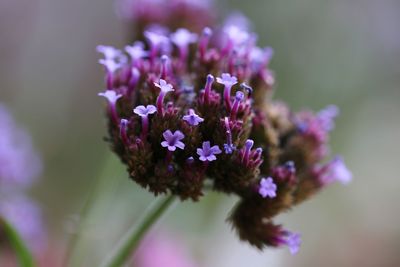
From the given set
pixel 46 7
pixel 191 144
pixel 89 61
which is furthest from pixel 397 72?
pixel 191 144

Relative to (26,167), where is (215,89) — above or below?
above

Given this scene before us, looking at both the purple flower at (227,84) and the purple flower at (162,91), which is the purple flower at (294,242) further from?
the purple flower at (162,91)

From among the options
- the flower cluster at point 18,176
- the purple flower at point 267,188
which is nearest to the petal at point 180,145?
the purple flower at point 267,188

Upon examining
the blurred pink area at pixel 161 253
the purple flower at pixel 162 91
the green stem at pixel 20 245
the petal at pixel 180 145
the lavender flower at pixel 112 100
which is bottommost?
the green stem at pixel 20 245

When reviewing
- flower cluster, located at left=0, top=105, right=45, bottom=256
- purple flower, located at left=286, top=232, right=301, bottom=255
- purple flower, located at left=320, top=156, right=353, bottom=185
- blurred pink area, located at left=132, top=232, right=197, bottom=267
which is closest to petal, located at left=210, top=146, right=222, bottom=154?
purple flower, located at left=286, top=232, right=301, bottom=255

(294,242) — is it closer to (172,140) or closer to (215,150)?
(215,150)

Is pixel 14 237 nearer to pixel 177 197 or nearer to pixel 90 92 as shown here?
pixel 177 197
